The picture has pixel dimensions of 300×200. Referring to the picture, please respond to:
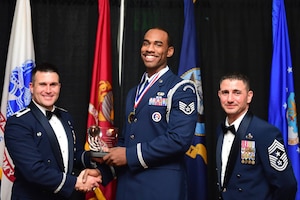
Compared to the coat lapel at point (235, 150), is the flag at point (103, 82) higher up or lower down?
higher up

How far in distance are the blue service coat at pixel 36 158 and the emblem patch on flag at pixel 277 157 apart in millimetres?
1247

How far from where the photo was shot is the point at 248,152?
2721 mm

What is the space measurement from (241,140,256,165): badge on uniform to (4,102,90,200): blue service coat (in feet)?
3.56

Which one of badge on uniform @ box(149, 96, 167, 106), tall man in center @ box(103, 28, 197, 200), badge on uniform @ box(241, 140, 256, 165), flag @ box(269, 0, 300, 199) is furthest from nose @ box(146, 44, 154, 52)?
flag @ box(269, 0, 300, 199)

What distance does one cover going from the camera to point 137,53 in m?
4.08

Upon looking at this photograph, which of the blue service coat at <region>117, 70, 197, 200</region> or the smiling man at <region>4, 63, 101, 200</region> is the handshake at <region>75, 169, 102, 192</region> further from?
the blue service coat at <region>117, 70, 197, 200</region>

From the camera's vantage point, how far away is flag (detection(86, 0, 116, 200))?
379 cm

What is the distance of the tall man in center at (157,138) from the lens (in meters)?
2.78

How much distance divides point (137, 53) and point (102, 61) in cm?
37

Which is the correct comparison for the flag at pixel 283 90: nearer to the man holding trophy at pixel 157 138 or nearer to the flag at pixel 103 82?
the man holding trophy at pixel 157 138

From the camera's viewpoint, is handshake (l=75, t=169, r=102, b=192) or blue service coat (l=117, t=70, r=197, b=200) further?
handshake (l=75, t=169, r=102, b=192)

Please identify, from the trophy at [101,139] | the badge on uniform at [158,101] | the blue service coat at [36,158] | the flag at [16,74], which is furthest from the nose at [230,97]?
the flag at [16,74]

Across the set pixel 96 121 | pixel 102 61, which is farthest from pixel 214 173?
pixel 102 61

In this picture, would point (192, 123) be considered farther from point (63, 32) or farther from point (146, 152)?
point (63, 32)
